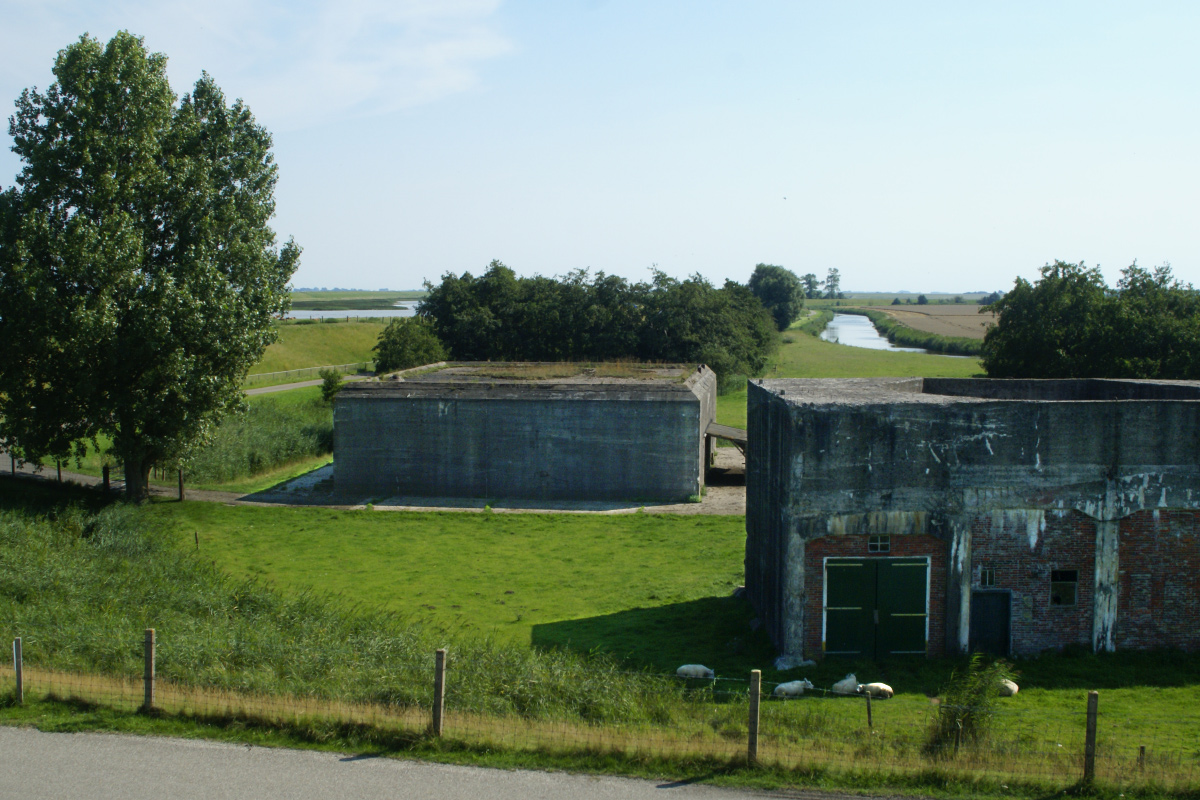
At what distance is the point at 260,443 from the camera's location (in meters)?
36.1

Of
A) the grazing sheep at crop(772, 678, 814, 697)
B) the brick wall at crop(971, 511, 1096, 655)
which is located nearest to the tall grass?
the grazing sheep at crop(772, 678, 814, 697)

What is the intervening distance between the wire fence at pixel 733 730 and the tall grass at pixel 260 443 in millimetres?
17532

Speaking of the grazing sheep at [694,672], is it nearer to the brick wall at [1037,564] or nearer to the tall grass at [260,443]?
the brick wall at [1037,564]

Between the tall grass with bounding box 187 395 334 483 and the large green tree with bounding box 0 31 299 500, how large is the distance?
350 cm

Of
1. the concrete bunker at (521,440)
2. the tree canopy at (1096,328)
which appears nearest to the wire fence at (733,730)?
the concrete bunker at (521,440)

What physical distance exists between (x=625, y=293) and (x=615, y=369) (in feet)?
76.9

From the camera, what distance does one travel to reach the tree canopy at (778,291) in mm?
132750

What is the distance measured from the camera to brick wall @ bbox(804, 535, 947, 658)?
1548 centimetres

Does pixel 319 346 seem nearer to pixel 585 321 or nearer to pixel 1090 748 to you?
pixel 585 321

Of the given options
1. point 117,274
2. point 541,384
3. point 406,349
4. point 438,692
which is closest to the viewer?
point 438,692

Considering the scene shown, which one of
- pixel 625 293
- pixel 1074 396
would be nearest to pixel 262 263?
pixel 1074 396

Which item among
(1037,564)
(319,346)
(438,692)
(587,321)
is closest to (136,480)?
(438,692)

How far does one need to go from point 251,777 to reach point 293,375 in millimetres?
62830

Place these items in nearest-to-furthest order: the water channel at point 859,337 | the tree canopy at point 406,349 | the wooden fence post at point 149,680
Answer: the wooden fence post at point 149,680, the tree canopy at point 406,349, the water channel at point 859,337
